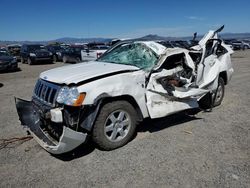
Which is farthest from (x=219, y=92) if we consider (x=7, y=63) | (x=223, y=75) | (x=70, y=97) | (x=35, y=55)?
(x=35, y=55)

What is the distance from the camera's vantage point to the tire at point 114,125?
3.70 metres

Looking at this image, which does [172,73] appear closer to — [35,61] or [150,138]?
[150,138]

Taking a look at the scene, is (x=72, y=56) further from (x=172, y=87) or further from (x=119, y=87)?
(x=119, y=87)

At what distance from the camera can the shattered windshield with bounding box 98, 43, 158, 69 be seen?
4504 mm

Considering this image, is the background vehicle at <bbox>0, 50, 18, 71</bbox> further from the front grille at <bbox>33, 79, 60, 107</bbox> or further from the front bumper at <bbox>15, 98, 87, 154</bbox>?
the front grille at <bbox>33, 79, 60, 107</bbox>

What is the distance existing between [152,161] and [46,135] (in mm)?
1678

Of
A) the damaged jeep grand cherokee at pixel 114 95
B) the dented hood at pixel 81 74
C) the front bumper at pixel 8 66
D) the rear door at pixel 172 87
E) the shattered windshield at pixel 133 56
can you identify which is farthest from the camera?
the front bumper at pixel 8 66

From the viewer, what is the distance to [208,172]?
10.6 feet

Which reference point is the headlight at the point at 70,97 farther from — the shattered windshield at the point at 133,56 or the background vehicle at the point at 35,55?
the background vehicle at the point at 35,55

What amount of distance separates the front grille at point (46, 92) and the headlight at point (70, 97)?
150 millimetres

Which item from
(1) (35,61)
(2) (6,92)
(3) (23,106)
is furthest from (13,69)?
(3) (23,106)

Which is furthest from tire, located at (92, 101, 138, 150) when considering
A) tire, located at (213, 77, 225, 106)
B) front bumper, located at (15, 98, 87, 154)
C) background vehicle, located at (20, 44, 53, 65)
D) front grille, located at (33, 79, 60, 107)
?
background vehicle, located at (20, 44, 53, 65)

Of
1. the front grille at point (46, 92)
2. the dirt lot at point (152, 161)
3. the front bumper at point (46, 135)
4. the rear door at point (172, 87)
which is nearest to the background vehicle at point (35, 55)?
the dirt lot at point (152, 161)

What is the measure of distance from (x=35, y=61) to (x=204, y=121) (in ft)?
59.0
